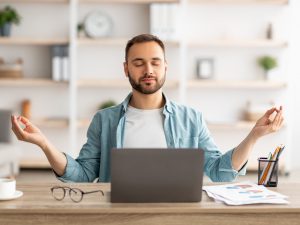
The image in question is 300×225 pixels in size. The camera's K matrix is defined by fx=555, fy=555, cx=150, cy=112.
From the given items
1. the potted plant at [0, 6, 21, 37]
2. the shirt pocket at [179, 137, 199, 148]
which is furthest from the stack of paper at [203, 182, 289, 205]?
the potted plant at [0, 6, 21, 37]

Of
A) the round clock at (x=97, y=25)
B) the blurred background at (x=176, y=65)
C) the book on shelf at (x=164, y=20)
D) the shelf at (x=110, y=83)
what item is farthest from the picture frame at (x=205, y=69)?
the round clock at (x=97, y=25)

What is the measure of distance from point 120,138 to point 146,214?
653 mm

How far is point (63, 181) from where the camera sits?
2.24 m

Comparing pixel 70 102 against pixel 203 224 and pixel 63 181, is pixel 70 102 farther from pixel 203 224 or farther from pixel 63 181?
pixel 203 224

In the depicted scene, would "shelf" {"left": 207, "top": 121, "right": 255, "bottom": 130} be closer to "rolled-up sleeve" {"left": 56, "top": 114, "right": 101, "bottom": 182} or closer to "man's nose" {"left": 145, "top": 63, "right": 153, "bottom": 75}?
"rolled-up sleeve" {"left": 56, "top": 114, "right": 101, "bottom": 182}

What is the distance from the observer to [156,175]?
1.74m

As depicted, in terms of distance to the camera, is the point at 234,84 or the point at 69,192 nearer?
the point at 69,192

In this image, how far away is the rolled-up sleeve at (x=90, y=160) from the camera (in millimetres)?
2256

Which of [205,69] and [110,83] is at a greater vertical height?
[205,69]

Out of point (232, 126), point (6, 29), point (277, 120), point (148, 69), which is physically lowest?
point (232, 126)

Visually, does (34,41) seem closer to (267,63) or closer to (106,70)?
(106,70)

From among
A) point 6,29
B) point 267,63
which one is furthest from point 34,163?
point 267,63

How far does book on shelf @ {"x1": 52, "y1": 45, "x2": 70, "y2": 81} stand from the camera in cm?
545

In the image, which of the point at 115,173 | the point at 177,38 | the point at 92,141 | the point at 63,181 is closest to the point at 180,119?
the point at 92,141
